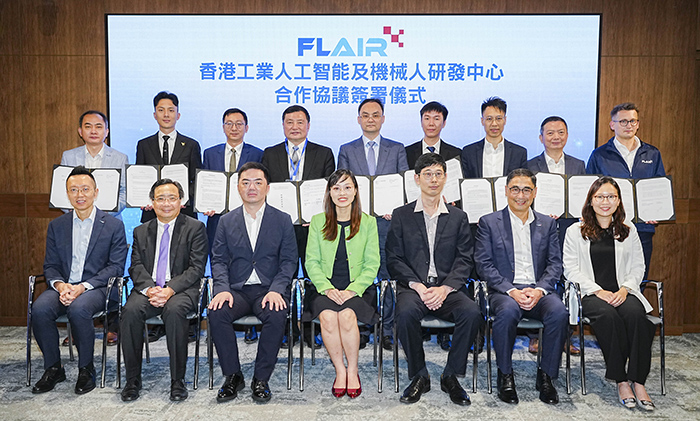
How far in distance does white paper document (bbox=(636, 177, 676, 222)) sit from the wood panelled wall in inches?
39.8

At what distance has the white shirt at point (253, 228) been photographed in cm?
416

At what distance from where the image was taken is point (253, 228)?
4.22 meters

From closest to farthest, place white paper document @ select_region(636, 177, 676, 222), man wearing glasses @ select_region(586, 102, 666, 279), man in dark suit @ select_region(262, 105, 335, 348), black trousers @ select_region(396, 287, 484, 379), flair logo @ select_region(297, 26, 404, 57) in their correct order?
black trousers @ select_region(396, 287, 484, 379), white paper document @ select_region(636, 177, 676, 222), man wearing glasses @ select_region(586, 102, 666, 279), man in dark suit @ select_region(262, 105, 335, 348), flair logo @ select_region(297, 26, 404, 57)

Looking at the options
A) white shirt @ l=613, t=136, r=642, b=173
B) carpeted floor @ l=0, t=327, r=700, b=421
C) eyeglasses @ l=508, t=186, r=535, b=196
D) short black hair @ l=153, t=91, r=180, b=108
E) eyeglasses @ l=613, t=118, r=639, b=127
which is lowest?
carpeted floor @ l=0, t=327, r=700, b=421

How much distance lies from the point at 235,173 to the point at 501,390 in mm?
2781

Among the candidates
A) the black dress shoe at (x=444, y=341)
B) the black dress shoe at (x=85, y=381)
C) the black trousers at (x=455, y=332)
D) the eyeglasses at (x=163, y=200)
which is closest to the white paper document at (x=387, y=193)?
the black trousers at (x=455, y=332)

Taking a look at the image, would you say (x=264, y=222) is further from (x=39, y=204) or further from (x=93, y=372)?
(x=39, y=204)

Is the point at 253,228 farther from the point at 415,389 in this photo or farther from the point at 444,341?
the point at 444,341

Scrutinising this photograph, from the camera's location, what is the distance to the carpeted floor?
3537mm

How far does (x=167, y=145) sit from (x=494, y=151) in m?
3.00

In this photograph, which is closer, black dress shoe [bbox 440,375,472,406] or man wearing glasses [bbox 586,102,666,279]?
black dress shoe [bbox 440,375,472,406]

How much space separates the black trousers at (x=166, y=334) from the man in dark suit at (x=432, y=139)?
95.8 inches

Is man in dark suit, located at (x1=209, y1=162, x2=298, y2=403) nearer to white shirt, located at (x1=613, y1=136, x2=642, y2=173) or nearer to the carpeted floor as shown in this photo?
the carpeted floor

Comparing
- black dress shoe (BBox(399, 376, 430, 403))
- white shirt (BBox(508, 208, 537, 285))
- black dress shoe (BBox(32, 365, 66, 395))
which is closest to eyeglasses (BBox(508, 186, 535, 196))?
white shirt (BBox(508, 208, 537, 285))
